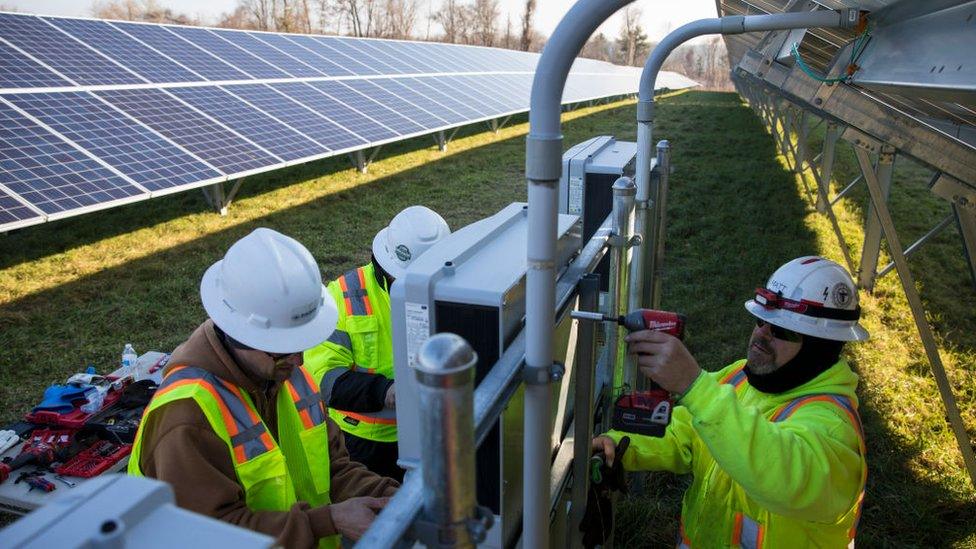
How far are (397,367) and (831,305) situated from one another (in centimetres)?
143

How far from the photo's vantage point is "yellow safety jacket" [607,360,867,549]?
167cm

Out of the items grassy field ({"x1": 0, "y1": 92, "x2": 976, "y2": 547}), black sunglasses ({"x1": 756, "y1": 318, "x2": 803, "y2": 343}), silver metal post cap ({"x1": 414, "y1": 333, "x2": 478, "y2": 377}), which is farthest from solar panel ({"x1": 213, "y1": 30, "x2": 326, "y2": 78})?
silver metal post cap ({"x1": 414, "y1": 333, "x2": 478, "y2": 377})

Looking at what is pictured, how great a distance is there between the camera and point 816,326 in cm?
210

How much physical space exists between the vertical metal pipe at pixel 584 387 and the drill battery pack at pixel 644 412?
4.3 inches

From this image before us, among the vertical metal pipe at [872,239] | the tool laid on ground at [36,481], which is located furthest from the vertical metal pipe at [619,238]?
the vertical metal pipe at [872,239]

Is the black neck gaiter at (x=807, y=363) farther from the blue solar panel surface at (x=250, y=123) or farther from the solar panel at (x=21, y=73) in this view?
the solar panel at (x=21, y=73)

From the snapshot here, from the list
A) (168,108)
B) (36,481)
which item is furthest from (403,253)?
(168,108)

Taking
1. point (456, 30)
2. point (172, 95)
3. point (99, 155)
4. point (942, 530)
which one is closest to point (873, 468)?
point (942, 530)

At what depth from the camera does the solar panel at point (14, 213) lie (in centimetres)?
543

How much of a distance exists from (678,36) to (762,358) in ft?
4.29

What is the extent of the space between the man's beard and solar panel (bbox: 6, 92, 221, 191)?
20.8ft

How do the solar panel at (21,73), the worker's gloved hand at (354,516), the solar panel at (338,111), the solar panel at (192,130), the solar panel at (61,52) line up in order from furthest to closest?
the solar panel at (338,111)
the solar panel at (61,52)
the solar panel at (192,130)
the solar panel at (21,73)
the worker's gloved hand at (354,516)

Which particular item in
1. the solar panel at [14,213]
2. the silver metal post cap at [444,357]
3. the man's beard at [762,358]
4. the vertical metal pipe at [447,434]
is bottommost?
the solar panel at [14,213]

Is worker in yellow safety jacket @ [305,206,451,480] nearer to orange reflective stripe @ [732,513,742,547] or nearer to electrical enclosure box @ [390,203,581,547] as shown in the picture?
electrical enclosure box @ [390,203,581,547]
